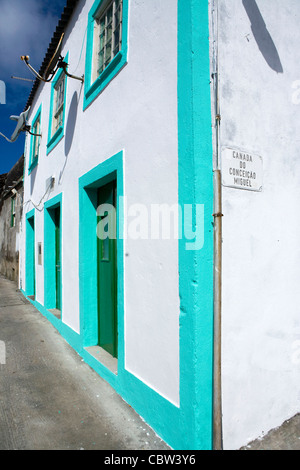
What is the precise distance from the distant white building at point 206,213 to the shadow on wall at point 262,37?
0.01 meters

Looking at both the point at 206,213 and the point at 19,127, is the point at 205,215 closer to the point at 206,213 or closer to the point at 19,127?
the point at 206,213

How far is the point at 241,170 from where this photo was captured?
262cm

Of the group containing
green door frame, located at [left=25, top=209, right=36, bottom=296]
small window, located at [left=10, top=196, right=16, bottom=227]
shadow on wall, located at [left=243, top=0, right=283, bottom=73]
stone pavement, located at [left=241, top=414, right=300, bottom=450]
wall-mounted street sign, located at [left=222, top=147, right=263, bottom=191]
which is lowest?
stone pavement, located at [left=241, top=414, right=300, bottom=450]

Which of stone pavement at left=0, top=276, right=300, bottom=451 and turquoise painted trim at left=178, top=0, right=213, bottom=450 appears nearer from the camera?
turquoise painted trim at left=178, top=0, right=213, bottom=450

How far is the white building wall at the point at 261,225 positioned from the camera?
255 cm

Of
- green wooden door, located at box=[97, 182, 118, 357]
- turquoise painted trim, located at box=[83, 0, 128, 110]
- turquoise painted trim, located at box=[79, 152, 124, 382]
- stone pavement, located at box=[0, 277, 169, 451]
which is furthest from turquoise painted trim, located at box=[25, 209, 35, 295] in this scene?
turquoise painted trim, located at box=[83, 0, 128, 110]

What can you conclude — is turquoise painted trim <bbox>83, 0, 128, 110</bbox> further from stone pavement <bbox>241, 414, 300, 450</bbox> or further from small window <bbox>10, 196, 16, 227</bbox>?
small window <bbox>10, 196, 16, 227</bbox>

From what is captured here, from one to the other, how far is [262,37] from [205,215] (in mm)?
1868

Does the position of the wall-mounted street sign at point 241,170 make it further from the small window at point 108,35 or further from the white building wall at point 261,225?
the small window at point 108,35

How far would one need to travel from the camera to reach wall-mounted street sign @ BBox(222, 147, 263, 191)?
2.52m

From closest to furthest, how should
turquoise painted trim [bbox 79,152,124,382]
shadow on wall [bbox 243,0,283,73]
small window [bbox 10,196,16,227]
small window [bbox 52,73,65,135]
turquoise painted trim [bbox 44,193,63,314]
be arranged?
shadow on wall [bbox 243,0,283,73] → turquoise painted trim [bbox 79,152,124,382] → small window [bbox 52,73,65,135] → turquoise painted trim [bbox 44,193,63,314] → small window [bbox 10,196,16,227]

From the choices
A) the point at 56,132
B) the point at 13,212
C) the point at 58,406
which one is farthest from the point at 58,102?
the point at 13,212

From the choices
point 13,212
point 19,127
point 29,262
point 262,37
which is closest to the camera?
point 262,37

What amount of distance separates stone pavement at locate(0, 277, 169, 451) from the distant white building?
18 centimetres
